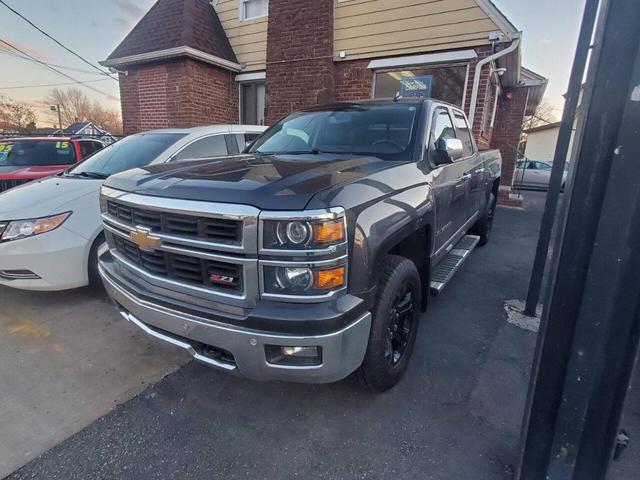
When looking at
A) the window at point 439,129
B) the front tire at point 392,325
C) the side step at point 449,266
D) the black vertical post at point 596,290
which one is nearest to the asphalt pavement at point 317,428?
the front tire at point 392,325

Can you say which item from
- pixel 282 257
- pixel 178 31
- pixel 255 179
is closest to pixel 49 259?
pixel 255 179

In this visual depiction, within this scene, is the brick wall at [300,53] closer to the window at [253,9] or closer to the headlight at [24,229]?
the window at [253,9]

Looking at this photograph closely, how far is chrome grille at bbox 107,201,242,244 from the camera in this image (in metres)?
1.79

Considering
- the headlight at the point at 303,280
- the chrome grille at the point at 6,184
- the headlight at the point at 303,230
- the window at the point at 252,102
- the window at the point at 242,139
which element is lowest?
the chrome grille at the point at 6,184

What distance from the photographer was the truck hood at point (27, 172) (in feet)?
20.3

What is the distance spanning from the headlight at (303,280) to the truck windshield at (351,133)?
135 centimetres

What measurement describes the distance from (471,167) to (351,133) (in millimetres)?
1681

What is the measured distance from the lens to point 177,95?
9.07m

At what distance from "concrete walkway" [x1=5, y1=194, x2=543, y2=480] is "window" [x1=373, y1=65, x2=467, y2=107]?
603 cm

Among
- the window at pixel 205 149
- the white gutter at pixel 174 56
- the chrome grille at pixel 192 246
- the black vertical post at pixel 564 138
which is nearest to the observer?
the chrome grille at pixel 192 246

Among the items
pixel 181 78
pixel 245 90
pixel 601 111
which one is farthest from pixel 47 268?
pixel 245 90

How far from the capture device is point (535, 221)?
342 inches

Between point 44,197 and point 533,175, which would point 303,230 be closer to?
point 44,197

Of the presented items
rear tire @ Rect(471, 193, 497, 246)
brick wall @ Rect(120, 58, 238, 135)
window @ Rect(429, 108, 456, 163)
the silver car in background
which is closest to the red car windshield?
brick wall @ Rect(120, 58, 238, 135)
